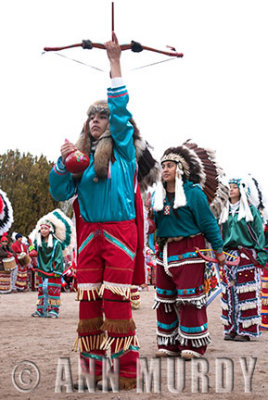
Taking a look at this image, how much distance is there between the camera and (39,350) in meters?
5.28

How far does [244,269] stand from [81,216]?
319 centimetres

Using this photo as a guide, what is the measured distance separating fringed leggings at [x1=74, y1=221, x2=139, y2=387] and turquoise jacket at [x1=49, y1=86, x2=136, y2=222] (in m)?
0.10

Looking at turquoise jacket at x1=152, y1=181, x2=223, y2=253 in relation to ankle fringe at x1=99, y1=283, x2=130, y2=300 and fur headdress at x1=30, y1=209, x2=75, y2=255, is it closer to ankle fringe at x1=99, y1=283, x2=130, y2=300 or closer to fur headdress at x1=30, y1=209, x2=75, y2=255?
ankle fringe at x1=99, y1=283, x2=130, y2=300

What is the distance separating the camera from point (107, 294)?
3633mm

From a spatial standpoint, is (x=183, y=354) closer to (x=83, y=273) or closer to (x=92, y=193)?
(x=83, y=273)

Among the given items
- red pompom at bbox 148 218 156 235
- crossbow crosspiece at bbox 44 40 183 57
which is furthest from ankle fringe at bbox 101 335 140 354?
Result: crossbow crosspiece at bbox 44 40 183 57

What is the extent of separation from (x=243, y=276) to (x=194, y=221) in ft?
5.69

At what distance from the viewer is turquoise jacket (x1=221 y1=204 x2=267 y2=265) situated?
6.34 metres

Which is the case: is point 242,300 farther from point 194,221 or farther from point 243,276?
point 194,221

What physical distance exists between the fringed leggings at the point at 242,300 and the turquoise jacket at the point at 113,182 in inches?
117

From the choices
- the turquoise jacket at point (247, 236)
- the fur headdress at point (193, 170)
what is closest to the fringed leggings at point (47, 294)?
the turquoise jacket at point (247, 236)

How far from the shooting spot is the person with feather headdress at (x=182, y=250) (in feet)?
15.9

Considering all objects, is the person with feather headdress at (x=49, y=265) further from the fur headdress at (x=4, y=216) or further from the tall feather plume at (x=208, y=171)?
the fur headdress at (x=4, y=216)

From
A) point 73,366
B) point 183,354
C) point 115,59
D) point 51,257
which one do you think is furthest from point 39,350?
point 51,257
